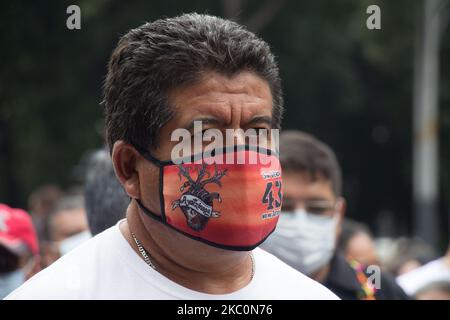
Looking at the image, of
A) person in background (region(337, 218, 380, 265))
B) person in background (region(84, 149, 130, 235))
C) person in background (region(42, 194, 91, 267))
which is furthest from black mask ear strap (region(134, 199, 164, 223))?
person in background (region(337, 218, 380, 265))

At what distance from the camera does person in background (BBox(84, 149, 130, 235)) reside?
338 centimetres

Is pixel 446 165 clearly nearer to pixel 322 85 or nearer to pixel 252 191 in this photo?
pixel 322 85

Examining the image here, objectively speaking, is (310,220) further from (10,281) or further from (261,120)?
(261,120)

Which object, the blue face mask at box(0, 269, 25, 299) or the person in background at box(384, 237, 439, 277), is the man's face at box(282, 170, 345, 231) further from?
the person in background at box(384, 237, 439, 277)

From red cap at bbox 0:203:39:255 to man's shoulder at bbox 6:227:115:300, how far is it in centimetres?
212

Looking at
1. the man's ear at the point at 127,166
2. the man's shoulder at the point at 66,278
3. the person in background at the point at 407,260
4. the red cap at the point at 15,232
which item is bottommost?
the person in background at the point at 407,260

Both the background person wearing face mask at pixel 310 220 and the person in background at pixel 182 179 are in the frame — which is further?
the background person wearing face mask at pixel 310 220

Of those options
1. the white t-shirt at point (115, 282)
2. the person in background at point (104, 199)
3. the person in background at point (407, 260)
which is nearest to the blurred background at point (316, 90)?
the person in background at point (407, 260)

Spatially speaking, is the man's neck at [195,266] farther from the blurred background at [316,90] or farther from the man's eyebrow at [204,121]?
the blurred background at [316,90]

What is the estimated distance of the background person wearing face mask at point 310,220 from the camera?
4.01 metres

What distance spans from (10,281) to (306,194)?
153cm

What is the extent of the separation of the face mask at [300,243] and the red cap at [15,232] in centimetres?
134

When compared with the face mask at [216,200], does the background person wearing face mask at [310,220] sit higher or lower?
lower

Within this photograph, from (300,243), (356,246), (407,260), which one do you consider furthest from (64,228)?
(407,260)
